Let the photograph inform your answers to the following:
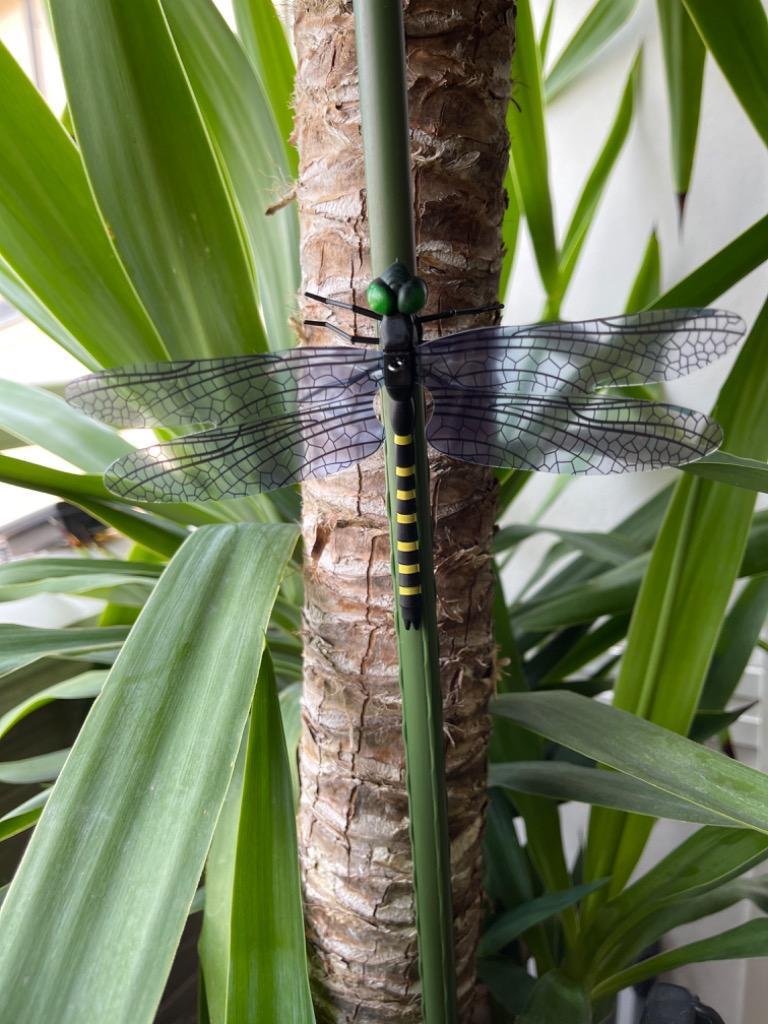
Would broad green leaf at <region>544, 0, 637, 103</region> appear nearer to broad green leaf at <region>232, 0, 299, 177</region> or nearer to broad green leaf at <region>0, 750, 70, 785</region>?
broad green leaf at <region>232, 0, 299, 177</region>

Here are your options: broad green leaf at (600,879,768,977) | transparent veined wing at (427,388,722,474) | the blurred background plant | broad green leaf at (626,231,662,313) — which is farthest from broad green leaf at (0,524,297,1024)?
broad green leaf at (626,231,662,313)

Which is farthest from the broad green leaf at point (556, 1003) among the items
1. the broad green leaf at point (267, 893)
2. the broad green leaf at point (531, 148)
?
the broad green leaf at point (531, 148)

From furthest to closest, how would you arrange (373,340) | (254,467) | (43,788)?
(43,788)
(254,467)
(373,340)

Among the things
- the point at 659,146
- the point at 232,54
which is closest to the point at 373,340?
the point at 232,54

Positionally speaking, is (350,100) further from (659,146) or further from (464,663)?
(659,146)

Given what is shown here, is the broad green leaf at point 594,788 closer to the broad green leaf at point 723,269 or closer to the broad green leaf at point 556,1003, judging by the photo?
the broad green leaf at point 556,1003
